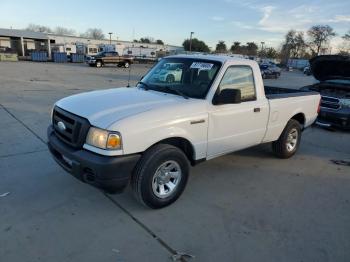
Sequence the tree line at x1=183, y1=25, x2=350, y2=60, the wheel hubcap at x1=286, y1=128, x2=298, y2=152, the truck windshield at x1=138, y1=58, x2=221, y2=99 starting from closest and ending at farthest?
the truck windshield at x1=138, y1=58, x2=221, y2=99 < the wheel hubcap at x1=286, y1=128, x2=298, y2=152 < the tree line at x1=183, y1=25, x2=350, y2=60

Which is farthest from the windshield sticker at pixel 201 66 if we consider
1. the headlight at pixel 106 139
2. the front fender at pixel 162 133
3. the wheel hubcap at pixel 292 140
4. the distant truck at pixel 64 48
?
the distant truck at pixel 64 48

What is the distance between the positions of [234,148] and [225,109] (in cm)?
73

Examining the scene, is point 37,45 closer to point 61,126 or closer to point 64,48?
point 64,48

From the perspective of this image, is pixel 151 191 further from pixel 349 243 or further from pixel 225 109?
pixel 349 243

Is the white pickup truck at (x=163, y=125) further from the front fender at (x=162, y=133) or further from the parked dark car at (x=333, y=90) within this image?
the parked dark car at (x=333, y=90)

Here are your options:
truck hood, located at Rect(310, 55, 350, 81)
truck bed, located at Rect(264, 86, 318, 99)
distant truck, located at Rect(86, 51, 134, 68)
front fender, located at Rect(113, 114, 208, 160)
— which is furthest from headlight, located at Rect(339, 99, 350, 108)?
distant truck, located at Rect(86, 51, 134, 68)

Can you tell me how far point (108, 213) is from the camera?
12.4ft

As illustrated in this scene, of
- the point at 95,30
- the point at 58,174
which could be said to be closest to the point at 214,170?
the point at 58,174

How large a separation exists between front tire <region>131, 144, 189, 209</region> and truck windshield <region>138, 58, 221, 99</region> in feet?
3.08

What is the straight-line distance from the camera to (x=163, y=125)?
3.65 m

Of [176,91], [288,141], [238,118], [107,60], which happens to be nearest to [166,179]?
[176,91]

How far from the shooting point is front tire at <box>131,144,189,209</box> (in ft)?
11.8

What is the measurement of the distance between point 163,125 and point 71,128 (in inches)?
42.2

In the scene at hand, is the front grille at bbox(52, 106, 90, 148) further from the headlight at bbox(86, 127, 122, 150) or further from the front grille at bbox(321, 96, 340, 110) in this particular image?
the front grille at bbox(321, 96, 340, 110)
